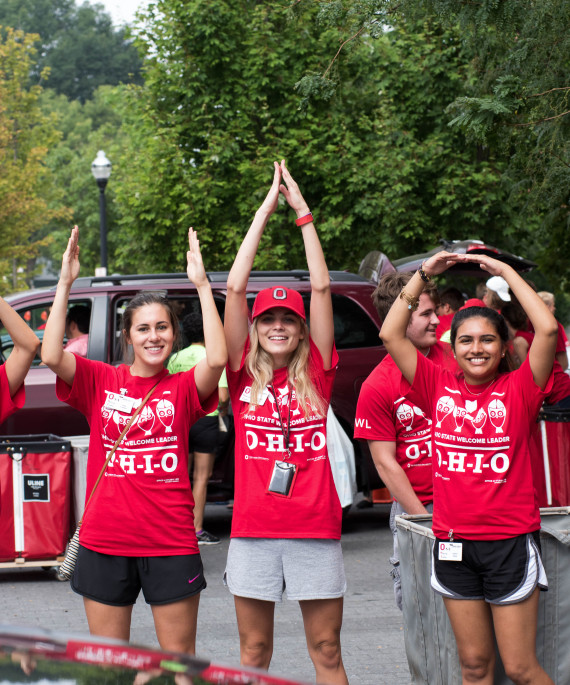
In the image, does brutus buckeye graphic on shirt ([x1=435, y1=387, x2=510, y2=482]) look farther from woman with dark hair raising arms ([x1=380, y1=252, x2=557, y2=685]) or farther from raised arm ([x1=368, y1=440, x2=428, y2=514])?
raised arm ([x1=368, y1=440, x2=428, y2=514])

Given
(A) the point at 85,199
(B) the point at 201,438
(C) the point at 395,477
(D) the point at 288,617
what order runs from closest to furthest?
1. (C) the point at 395,477
2. (D) the point at 288,617
3. (B) the point at 201,438
4. (A) the point at 85,199

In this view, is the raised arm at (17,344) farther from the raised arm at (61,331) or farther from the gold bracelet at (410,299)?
the gold bracelet at (410,299)

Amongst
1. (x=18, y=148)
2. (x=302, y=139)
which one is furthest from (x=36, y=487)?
(x=18, y=148)

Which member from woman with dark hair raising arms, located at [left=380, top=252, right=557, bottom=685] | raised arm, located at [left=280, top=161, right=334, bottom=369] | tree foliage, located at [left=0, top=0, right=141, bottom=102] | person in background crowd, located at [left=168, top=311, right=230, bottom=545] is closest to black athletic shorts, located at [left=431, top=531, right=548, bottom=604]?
woman with dark hair raising arms, located at [left=380, top=252, right=557, bottom=685]

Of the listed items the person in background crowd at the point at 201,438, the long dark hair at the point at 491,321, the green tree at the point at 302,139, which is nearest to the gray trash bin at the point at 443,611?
the long dark hair at the point at 491,321

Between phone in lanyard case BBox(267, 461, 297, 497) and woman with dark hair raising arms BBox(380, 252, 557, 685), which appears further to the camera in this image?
phone in lanyard case BBox(267, 461, 297, 497)

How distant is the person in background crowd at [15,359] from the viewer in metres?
4.20

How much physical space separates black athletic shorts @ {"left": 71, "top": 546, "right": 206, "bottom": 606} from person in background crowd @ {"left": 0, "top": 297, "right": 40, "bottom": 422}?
714mm

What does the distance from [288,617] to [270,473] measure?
9.47 ft

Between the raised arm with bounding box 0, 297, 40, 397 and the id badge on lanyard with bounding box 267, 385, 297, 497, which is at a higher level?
the raised arm with bounding box 0, 297, 40, 397

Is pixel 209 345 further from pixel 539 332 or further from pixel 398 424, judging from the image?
pixel 539 332

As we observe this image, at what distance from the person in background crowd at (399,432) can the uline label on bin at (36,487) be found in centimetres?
362

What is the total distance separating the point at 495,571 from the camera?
12.8ft

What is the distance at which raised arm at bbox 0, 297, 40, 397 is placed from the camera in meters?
4.20
